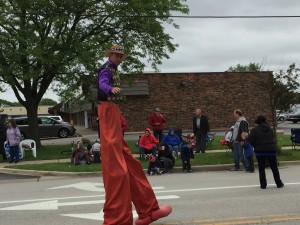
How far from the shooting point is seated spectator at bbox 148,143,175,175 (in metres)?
12.7

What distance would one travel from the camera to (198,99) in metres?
34.7

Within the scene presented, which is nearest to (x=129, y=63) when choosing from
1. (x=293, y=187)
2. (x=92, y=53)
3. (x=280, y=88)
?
(x=92, y=53)

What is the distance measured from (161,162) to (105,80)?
25.5 feet

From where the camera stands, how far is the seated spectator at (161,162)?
12.7 metres

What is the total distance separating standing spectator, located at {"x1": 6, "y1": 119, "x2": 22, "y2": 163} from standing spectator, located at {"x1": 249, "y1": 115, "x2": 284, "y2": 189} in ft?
32.4

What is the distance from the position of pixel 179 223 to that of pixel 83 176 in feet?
23.8

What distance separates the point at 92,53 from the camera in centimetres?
1720

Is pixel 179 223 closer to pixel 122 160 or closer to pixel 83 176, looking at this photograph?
pixel 122 160

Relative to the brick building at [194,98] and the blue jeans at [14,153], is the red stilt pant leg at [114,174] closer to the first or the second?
the blue jeans at [14,153]

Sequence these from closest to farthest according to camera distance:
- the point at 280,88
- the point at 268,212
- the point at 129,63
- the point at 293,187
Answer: the point at 268,212
the point at 293,187
the point at 280,88
the point at 129,63

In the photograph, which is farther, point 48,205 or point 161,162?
point 161,162

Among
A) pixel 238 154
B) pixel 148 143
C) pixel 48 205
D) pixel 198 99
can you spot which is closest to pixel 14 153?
pixel 148 143

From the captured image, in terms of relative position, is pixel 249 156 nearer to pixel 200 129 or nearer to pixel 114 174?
pixel 200 129

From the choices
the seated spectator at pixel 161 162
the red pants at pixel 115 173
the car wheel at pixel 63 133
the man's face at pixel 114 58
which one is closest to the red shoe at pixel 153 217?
the red pants at pixel 115 173
